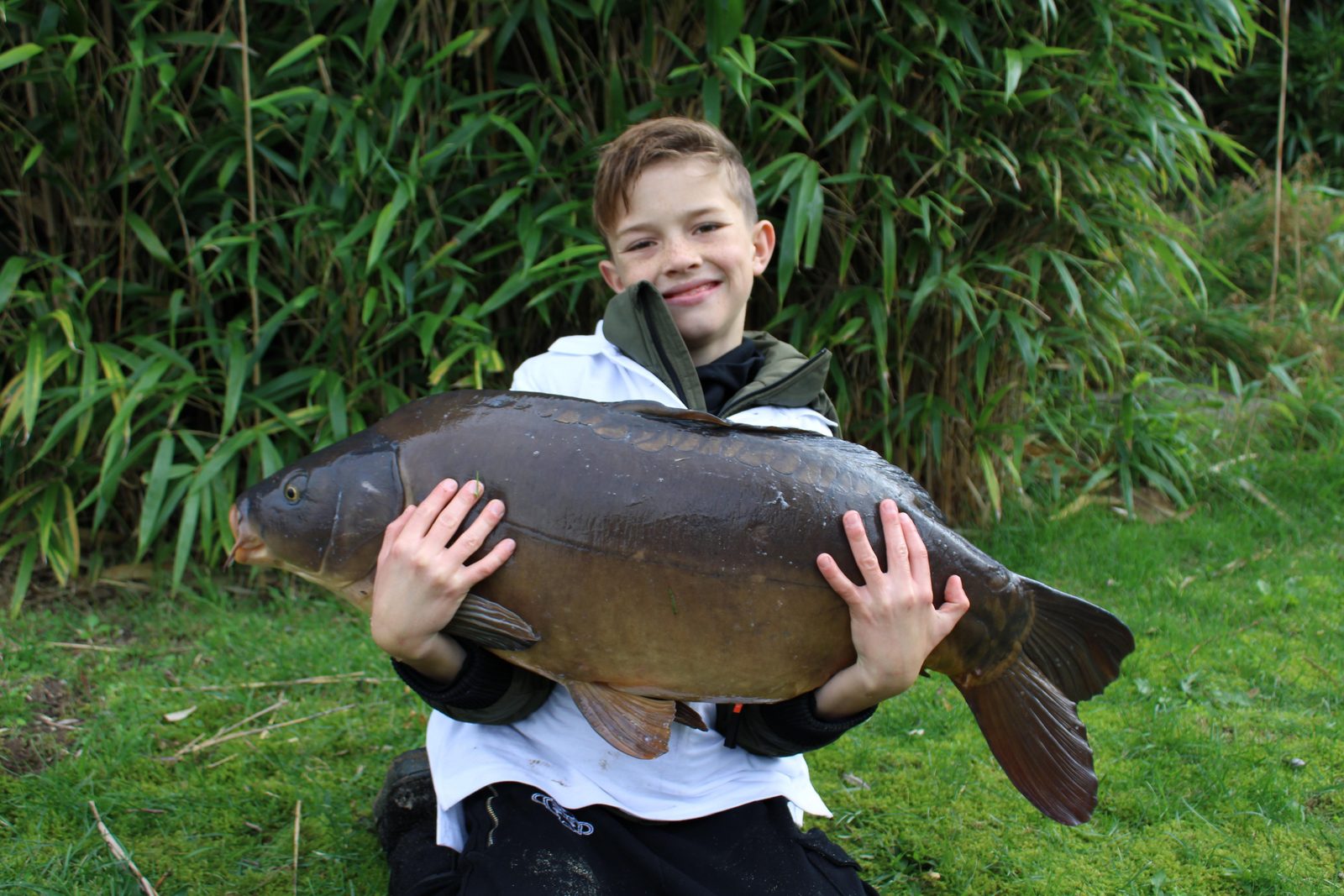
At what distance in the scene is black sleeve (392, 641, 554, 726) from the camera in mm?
1819

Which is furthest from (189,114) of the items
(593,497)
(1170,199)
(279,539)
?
(1170,199)

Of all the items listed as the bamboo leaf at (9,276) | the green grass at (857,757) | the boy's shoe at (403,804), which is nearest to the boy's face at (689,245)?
the boy's shoe at (403,804)

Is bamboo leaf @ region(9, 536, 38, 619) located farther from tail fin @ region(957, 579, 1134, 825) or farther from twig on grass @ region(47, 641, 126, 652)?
tail fin @ region(957, 579, 1134, 825)

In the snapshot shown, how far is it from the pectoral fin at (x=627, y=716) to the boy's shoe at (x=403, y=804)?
78 centimetres

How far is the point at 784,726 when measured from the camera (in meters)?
1.89

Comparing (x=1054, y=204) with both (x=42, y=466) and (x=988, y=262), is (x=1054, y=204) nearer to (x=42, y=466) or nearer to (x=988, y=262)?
(x=988, y=262)

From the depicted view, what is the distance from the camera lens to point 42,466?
3578 mm

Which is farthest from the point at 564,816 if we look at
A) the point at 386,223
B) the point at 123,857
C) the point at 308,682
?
the point at 386,223

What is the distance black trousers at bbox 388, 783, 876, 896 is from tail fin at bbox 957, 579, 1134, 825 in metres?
0.39

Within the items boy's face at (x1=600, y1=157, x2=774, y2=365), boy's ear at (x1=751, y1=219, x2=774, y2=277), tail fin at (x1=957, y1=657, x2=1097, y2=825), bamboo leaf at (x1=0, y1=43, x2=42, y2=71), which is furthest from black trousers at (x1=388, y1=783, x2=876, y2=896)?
bamboo leaf at (x1=0, y1=43, x2=42, y2=71)

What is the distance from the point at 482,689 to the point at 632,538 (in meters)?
0.44

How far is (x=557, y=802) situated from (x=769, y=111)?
2.71 m

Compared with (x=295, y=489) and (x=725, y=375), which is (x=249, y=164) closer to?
(x=725, y=375)

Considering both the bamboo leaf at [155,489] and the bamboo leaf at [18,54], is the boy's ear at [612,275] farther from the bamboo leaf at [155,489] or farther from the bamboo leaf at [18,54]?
the bamboo leaf at [18,54]
